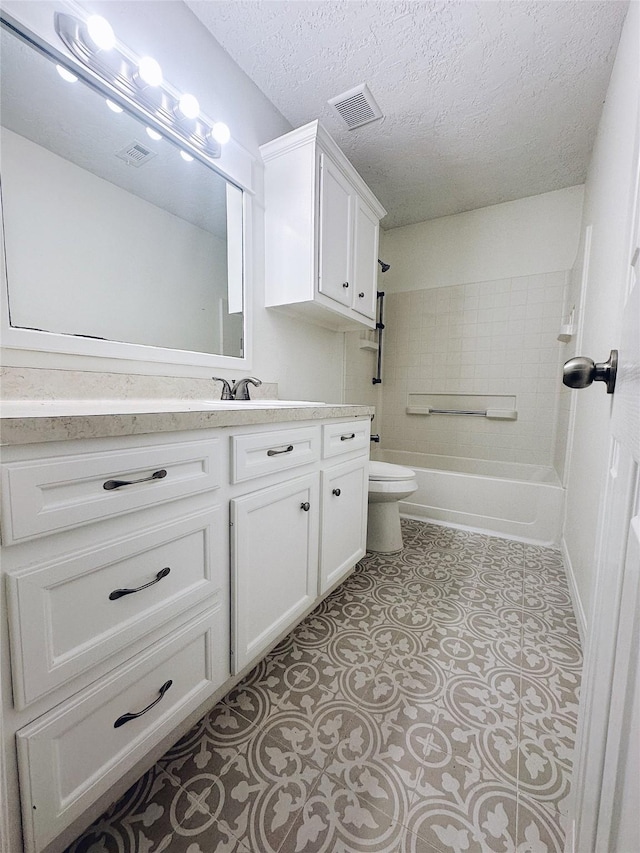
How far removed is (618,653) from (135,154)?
70.9 inches

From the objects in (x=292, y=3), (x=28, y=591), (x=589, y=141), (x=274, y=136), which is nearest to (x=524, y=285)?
(x=589, y=141)

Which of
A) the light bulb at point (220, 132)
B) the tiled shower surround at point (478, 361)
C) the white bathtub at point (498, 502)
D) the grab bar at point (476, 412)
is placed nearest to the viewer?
the light bulb at point (220, 132)

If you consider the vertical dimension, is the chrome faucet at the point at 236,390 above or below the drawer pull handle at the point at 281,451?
above

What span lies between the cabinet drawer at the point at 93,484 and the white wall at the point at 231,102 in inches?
21.2

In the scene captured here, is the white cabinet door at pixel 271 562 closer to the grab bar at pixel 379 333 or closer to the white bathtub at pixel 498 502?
the white bathtub at pixel 498 502

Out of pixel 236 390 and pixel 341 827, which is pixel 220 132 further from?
pixel 341 827

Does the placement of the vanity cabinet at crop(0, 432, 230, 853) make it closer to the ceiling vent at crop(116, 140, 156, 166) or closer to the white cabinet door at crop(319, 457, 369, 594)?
the white cabinet door at crop(319, 457, 369, 594)

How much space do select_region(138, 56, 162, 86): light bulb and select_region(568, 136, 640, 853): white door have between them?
5.13 ft

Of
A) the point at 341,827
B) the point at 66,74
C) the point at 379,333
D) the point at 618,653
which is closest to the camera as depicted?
the point at 618,653

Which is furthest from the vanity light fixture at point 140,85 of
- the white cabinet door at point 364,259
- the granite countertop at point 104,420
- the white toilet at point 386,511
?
the white toilet at point 386,511

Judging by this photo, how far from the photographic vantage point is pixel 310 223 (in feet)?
5.37

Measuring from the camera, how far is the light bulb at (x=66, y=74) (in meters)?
1.03

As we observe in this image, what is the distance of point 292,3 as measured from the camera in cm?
130

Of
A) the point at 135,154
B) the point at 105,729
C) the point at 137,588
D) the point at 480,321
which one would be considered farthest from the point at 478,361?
the point at 105,729
